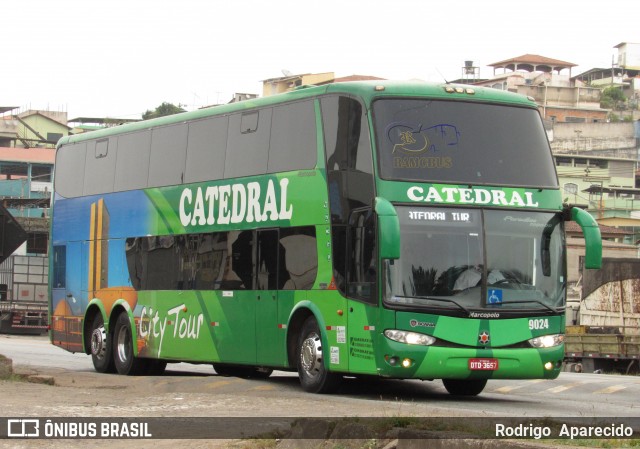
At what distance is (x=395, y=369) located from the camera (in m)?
14.8

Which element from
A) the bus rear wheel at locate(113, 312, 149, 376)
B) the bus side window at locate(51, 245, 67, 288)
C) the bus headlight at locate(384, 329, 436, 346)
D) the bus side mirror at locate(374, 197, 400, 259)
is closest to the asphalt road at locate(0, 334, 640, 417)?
the bus headlight at locate(384, 329, 436, 346)

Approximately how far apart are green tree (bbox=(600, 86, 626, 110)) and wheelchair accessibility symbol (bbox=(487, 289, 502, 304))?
122 m

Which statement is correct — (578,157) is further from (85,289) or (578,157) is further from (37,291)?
(85,289)

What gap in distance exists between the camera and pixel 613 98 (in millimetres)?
136500

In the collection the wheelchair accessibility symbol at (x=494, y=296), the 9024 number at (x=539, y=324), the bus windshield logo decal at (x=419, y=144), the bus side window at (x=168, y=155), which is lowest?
the 9024 number at (x=539, y=324)

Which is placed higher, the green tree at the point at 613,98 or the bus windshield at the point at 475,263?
the green tree at the point at 613,98

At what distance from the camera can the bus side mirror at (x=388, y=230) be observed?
14.3m

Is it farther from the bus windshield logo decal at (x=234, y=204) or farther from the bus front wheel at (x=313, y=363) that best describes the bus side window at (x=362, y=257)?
the bus windshield logo decal at (x=234, y=204)

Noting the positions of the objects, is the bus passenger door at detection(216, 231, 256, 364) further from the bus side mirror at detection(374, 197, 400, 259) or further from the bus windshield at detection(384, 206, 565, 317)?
the bus side mirror at detection(374, 197, 400, 259)

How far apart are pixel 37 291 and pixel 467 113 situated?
3852 centimetres

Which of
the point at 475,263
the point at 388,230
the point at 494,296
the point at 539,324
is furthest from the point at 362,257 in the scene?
the point at 539,324

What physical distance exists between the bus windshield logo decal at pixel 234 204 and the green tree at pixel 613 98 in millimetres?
118658

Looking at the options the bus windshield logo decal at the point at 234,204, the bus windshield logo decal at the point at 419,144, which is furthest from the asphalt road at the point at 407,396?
the bus windshield logo decal at the point at 419,144

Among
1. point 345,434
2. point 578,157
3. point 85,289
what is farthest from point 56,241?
point 578,157
